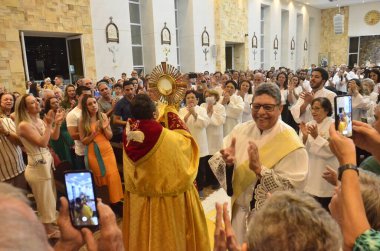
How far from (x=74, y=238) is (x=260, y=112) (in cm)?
→ 158

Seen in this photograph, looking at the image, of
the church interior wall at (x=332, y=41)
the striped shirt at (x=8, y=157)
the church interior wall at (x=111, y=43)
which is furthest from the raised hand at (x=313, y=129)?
the church interior wall at (x=332, y=41)

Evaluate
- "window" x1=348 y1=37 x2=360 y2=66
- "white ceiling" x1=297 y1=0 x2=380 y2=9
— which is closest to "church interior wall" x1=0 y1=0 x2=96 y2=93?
"white ceiling" x1=297 y1=0 x2=380 y2=9

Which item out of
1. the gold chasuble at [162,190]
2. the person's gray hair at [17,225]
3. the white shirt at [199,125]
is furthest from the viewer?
the white shirt at [199,125]

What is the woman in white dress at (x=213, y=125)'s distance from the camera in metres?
5.25

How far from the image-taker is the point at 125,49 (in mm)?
11867

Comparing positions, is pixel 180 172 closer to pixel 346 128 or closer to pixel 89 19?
pixel 346 128

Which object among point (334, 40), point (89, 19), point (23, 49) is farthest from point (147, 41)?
point (334, 40)

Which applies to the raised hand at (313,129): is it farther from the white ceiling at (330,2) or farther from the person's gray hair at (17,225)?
the white ceiling at (330,2)

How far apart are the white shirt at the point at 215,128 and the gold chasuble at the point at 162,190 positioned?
7.73 ft

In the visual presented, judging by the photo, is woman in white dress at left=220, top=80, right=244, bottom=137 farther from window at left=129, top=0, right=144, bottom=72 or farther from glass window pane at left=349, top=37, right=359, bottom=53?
glass window pane at left=349, top=37, right=359, bottom=53

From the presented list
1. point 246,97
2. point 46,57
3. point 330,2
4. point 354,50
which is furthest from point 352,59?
point 46,57

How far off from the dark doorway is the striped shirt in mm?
6831

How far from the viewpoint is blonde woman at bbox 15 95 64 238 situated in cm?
347

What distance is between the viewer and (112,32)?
444 inches
